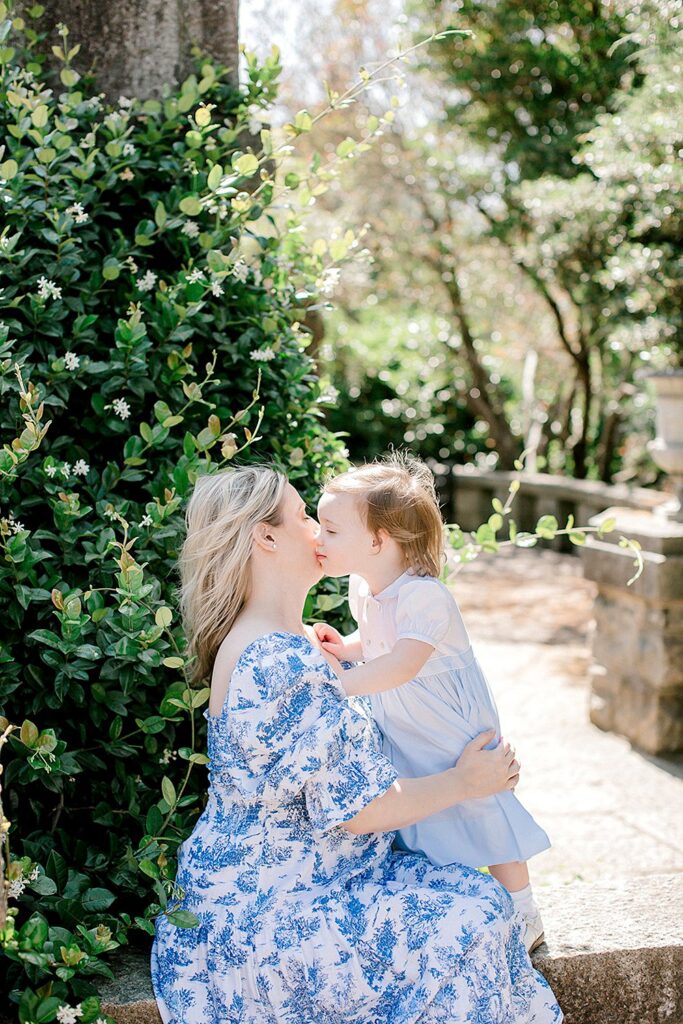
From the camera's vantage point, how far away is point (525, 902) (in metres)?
2.20

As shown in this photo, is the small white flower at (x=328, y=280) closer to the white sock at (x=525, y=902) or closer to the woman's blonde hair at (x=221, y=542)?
the woman's blonde hair at (x=221, y=542)

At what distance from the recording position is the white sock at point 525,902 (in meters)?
2.18

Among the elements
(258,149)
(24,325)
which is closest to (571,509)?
(258,149)

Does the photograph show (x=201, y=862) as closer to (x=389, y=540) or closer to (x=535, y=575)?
(x=389, y=540)

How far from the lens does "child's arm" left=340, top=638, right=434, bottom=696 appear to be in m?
2.07

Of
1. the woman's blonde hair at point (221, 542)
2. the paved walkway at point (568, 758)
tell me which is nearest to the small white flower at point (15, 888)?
the woman's blonde hair at point (221, 542)

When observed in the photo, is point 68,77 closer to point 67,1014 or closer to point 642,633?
point 67,1014

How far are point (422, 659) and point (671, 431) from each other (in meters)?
3.23

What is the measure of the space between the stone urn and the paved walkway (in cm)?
111

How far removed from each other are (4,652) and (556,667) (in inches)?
181

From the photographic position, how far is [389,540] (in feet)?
7.40

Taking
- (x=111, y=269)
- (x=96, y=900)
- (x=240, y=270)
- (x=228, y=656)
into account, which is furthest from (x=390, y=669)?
(x=111, y=269)

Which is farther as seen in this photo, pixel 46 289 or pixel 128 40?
pixel 128 40

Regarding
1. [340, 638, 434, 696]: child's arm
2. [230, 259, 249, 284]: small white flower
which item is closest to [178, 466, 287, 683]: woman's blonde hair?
[340, 638, 434, 696]: child's arm
